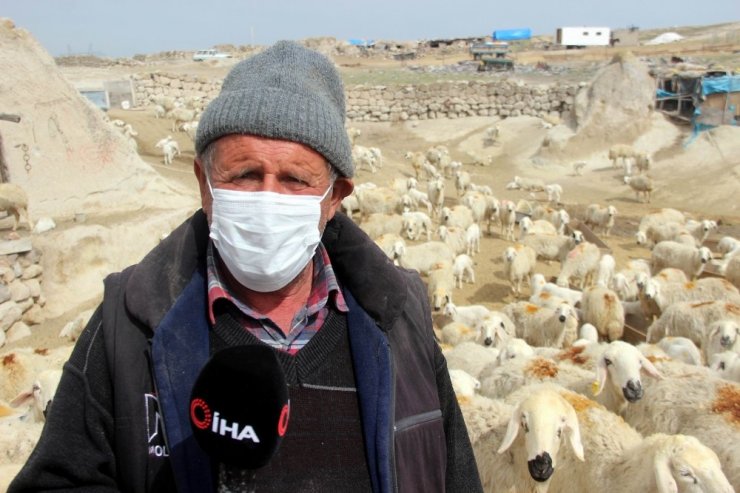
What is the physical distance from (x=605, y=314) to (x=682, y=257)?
423cm

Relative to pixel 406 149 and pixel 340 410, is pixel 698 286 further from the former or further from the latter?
pixel 406 149

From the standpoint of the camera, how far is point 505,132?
2827cm

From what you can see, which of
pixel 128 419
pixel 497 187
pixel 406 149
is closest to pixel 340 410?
pixel 128 419

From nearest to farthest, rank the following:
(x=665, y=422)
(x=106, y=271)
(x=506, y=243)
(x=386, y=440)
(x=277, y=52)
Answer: (x=386, y=440) → (x=277, y=52) → (x=665, y=422) → (x=106, y=271) → (x=506, y=243)

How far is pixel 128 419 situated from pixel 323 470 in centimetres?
47

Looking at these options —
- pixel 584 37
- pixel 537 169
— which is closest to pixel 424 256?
pixel 537 169

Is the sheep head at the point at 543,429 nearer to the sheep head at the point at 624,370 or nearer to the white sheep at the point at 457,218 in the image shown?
the sheep head at the point at 624,370

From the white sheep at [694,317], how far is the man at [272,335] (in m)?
7.63

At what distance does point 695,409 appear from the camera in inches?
191

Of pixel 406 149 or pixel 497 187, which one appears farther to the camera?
pixel 406 149

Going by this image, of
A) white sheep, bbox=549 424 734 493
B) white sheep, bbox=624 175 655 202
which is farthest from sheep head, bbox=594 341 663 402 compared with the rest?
white sheep, bbox=624 175 655 202

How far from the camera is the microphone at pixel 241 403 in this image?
1096mm

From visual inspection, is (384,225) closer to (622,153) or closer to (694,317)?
(694,317)

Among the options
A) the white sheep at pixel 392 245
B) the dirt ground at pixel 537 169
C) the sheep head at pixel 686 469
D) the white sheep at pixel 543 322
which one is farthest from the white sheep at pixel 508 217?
the sheep head at pixel 686 469
